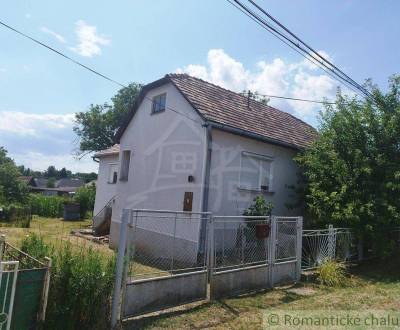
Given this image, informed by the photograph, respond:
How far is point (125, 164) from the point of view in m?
15.0

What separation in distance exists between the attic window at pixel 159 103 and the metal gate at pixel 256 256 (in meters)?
5.77

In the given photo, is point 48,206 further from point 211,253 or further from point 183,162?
point 211,253

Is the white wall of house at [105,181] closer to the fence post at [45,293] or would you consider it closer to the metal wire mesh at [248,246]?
the metal wire mesh at [248,246]

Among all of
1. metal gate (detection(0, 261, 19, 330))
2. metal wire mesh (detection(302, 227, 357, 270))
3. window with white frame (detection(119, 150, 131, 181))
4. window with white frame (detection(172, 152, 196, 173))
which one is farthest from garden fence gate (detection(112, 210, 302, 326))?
window with white frame (detection(119, 150, 131, 181))

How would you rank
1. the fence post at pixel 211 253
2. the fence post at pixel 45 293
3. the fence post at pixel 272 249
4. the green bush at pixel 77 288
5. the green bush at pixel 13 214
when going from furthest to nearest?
the green bush at pixel 13 214 → the fence post at pixel 272 249 → the fence post at pixel 211 253 → the green bush at pixel 77 288 → the fence post at pixel 45 293

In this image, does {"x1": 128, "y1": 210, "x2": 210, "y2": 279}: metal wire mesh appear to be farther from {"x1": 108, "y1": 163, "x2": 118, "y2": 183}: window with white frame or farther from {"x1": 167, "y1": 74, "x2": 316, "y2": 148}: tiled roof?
{"x1": 108, "y1": 163, "x2": 118, "y2": 183}: window with white frame

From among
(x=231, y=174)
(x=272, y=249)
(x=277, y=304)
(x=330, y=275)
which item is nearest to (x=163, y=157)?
(x=231, y=174)

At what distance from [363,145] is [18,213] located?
61.8 feet

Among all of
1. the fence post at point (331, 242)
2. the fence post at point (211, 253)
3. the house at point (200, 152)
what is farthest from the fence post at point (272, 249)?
the house at point (200, 152)

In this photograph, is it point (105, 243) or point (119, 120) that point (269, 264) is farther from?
point (119, 120)

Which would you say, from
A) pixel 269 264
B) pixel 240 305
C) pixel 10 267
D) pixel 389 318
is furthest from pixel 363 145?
pixel 10 267

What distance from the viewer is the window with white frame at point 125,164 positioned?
48.3 feet

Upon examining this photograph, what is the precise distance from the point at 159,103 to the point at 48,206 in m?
20.1

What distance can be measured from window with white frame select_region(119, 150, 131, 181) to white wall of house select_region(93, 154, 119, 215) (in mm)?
4134
